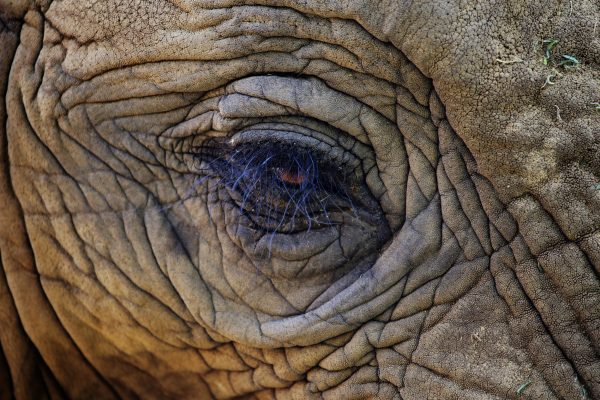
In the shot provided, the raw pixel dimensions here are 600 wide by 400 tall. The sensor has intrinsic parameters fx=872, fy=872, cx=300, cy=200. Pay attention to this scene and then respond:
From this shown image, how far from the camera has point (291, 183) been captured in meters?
2.64

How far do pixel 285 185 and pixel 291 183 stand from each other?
2 cm

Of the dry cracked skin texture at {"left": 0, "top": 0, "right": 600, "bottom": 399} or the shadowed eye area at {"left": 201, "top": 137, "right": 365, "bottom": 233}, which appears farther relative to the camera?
the shadowed eye area at {"left": 201, "top": 137, "right": 365, "bottom": 233}

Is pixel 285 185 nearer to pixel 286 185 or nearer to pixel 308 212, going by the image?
pixel 286 185

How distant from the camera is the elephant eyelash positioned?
260 cm

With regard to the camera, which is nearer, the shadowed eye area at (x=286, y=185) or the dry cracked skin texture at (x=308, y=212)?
the dry cracked skin texture at (x=308, y=212)

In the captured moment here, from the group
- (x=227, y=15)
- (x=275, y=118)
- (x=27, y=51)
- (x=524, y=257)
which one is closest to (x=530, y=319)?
(x=524, y=257)

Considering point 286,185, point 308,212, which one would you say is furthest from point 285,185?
point 308,212

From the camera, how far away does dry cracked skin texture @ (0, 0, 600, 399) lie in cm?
236

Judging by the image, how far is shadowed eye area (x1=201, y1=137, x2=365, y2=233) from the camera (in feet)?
8.52

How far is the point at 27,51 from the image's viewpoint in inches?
113

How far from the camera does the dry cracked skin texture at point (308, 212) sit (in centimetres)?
236

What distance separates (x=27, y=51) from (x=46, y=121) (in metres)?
0.24

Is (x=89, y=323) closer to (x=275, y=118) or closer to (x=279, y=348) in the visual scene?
(x=279, y=348)

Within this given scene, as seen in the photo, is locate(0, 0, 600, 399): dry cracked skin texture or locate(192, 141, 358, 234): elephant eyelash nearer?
locate(0, 0, 600, 399): dry cracked skin texture
